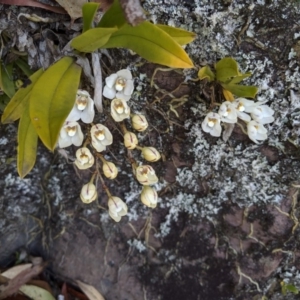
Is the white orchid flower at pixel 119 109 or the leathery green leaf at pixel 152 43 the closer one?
the leathery green leaf at pixel 152 43

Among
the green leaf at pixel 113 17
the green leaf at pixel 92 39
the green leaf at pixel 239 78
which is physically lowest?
the green leaf at pixel 239 78

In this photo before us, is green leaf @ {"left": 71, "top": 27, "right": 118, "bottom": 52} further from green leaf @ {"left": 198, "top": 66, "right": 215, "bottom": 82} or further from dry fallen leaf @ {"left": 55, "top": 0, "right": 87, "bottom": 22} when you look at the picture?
green leaf @ {"left": 198, "top": 66, "right": 215, "bottom": 82}

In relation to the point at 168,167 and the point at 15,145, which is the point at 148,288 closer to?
the point at 168,167

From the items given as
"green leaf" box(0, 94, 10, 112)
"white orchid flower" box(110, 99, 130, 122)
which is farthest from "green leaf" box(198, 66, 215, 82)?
"green leaf" box(0, 94, 10, 112)

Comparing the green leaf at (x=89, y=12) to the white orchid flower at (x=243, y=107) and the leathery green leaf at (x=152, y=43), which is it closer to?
the leathery green leaf at (x=152, y=43)

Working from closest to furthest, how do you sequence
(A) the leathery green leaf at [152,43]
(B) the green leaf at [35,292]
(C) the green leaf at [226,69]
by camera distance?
(A) the leathery green leaf at [152,43] < (C) the green leaf at [226,69] < (B) the green leaf at [35,292]

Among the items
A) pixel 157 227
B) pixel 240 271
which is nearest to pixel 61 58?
pixel 157 227

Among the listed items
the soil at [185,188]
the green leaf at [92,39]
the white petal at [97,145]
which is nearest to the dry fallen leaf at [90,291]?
the soil at [185,188]
